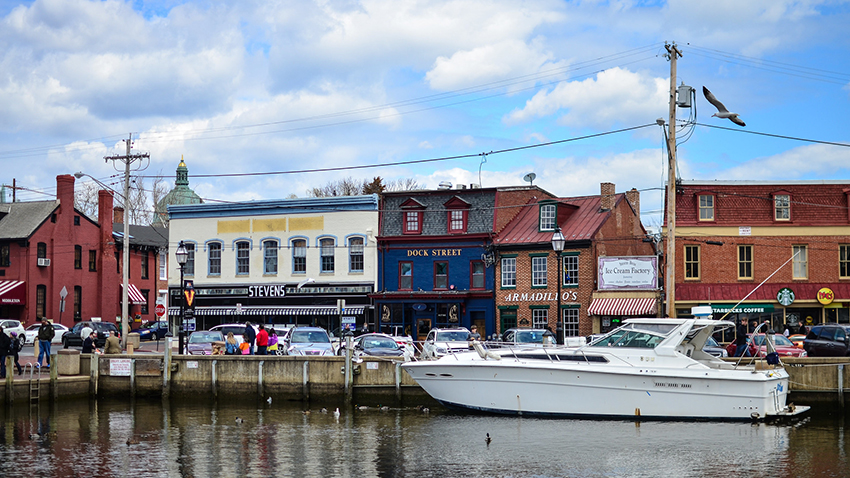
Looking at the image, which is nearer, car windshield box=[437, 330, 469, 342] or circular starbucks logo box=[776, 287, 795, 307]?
car windshield box=[437, 330, 469, 342]

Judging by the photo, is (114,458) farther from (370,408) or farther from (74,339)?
(74,339)

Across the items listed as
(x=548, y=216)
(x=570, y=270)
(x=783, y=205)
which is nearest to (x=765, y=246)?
(x=783, y=205)

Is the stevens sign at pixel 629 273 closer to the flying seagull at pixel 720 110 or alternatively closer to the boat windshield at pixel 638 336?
the flying seagull at pixel 720 110

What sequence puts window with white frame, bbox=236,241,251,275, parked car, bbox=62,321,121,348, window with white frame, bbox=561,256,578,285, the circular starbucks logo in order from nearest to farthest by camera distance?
the circular starbucks logo, window with white frame, bbox=561,256,578,285, parked car, bbox=62,321,121,348, window with white frame, bbox=236,241,251,275

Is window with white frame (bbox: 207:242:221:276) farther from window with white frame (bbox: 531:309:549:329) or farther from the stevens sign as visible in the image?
the stevens sign

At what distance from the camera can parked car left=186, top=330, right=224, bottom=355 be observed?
33.4 meters

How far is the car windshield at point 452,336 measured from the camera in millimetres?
33719

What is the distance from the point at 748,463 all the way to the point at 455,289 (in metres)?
29.1

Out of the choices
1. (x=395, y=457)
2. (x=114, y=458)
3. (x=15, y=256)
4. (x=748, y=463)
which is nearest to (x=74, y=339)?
(x=15, y=256)

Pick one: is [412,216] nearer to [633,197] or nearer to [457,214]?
[457,214]

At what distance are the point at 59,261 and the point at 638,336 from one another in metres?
48.5

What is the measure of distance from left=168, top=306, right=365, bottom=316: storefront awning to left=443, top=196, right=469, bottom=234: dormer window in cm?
682

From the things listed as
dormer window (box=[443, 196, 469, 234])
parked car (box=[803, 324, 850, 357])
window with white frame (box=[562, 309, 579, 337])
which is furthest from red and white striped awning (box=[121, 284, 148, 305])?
A: parked car (box=[803, 324, 850, 357])

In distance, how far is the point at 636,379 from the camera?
23.7 m
